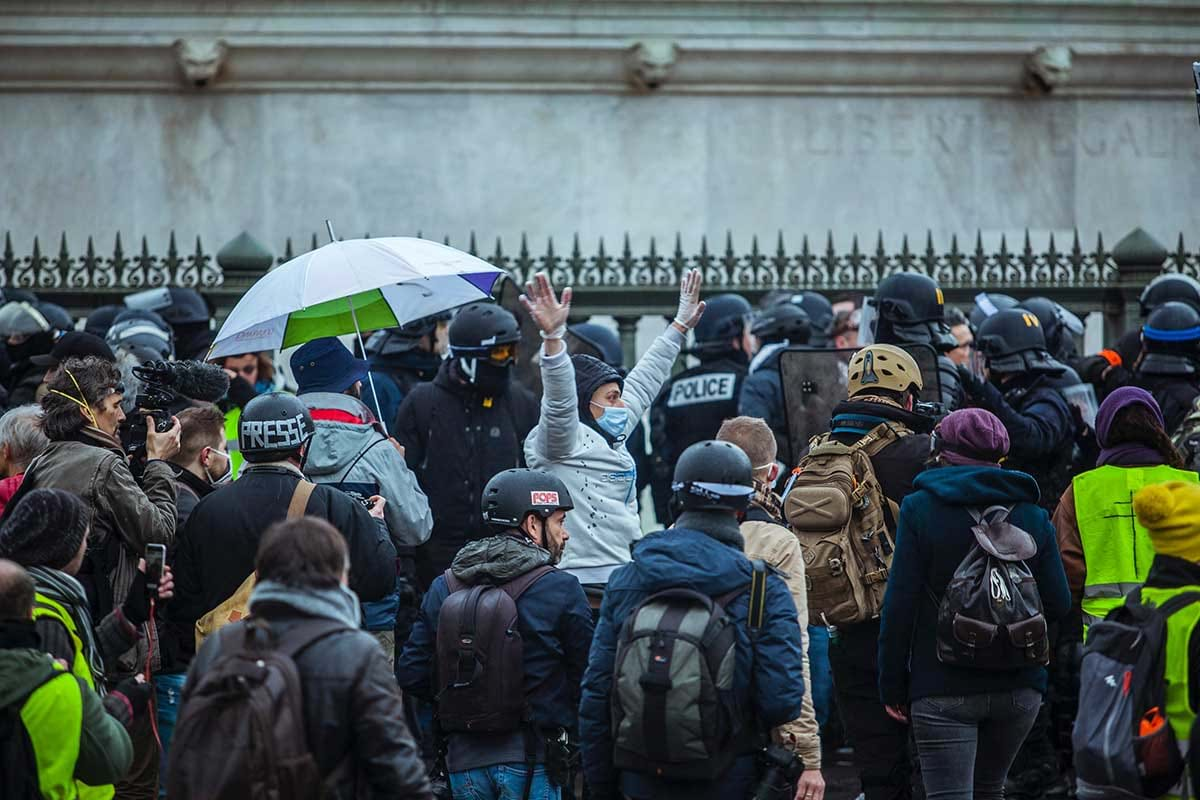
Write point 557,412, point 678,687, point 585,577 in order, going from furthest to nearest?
1. point 585,577
2. point 557,412
3. point 678,687

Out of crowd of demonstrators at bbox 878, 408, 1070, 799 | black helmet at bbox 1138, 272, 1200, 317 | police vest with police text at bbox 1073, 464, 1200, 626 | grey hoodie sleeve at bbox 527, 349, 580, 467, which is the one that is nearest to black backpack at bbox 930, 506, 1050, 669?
crowd of demonstrators at bbox 878, 408, 1070, 799

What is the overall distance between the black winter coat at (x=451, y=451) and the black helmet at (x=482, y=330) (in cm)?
19

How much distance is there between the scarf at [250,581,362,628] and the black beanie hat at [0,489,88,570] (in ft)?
3.93

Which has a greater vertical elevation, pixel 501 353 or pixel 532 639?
pixel 501 353

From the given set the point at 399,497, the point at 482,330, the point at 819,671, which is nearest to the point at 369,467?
the point at 399,497

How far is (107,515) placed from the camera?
6727mm

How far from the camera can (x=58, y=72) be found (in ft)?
53.0

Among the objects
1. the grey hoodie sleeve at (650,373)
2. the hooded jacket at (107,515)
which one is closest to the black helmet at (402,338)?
the grey hoodie sleeve at (650,373)

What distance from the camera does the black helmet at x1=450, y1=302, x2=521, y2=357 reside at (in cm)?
871

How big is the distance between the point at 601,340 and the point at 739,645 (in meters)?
5.27

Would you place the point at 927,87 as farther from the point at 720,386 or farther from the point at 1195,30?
the point at 720,386

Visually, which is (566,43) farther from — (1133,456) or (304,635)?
(304,635)

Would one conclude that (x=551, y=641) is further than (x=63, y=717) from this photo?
Yes

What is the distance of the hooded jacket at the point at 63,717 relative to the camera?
5.19 metres
